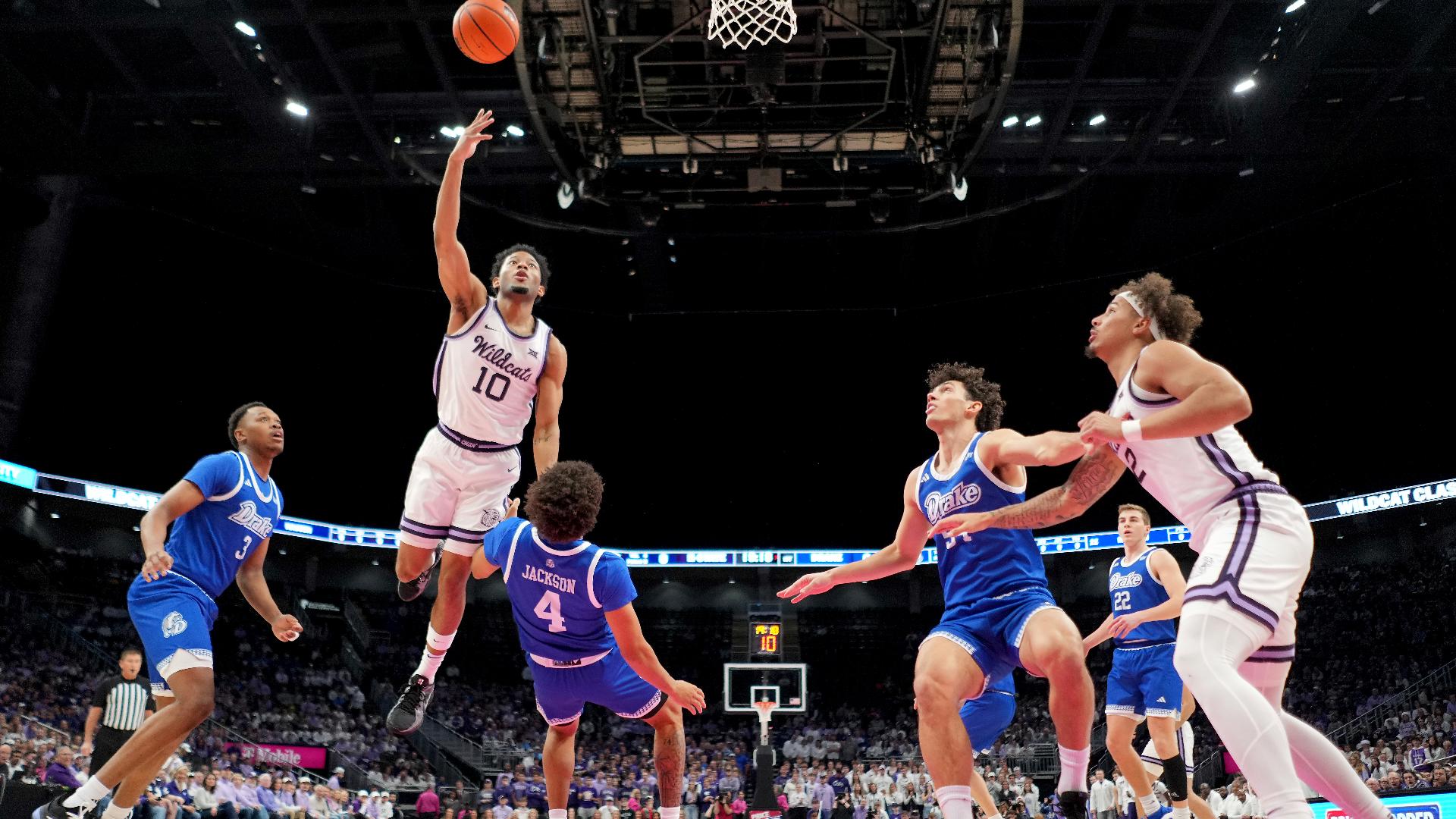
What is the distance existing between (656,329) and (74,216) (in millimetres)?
13577

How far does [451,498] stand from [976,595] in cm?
324

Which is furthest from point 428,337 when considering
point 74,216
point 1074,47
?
point 1074,47

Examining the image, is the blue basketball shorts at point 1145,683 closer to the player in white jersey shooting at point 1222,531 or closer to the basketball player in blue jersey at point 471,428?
the player in white jersey shooting at point 1222,531

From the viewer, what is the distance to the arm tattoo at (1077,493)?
182 inches

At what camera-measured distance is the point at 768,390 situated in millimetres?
30219

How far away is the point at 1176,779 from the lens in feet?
26.2

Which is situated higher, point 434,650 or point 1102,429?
point 1102,429

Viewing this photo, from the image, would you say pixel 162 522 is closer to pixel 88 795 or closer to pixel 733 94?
pixel 88 795

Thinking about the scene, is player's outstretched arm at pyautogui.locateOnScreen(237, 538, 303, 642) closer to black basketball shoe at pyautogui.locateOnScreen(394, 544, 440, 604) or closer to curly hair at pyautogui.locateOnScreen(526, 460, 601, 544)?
black basketball shoe at pyautogui.locateOnScreen(394, 544, 440, 604)

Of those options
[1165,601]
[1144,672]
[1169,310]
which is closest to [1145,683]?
[1144,672]

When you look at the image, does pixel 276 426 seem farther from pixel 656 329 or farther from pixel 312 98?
pixel 656 329

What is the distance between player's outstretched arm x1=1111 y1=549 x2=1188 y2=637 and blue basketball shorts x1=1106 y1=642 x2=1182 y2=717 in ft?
1.49

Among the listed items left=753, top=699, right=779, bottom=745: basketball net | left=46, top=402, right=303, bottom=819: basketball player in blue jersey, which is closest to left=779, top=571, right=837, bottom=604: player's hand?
left=46, top=402, right=303, bottom=819: basketball player in blue jersey

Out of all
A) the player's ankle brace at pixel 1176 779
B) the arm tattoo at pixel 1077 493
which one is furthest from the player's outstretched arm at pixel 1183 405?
the player's ankle brace at pixel 1176 779
